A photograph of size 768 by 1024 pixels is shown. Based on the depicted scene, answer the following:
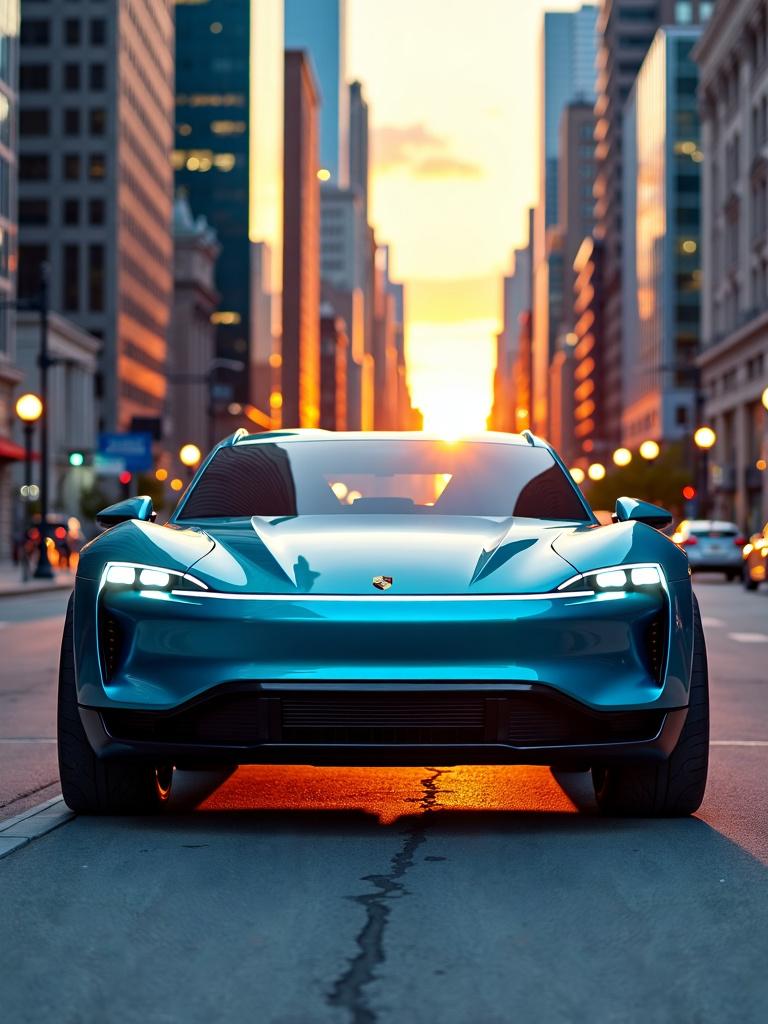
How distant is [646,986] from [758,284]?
76.6 meters

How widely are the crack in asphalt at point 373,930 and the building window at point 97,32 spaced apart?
3930 inches

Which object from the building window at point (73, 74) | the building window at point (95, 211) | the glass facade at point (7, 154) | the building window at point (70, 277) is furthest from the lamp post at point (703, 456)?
the building window at point (73, 74)

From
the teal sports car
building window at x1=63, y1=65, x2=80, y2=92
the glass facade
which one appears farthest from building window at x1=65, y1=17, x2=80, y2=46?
the teal sports car

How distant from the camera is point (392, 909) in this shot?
188 inches

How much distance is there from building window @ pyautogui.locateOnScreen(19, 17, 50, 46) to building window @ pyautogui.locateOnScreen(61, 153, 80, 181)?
7.32 metres

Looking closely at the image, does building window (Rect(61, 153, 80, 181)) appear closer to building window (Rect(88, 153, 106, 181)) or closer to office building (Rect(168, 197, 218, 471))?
building window (Rect(88, 153, 106, 181))

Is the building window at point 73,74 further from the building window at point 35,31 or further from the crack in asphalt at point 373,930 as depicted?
the crack in asphalt at point 373,930

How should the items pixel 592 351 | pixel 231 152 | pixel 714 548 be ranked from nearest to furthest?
pixel 714 548, pixel 231 152, pixel 592 351

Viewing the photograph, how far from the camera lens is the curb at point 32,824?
227 inches

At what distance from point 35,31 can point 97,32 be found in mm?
4253

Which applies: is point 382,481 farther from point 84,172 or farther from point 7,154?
point 84,172

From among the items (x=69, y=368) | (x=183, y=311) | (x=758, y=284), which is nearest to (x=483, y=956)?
(x=758, y=284)

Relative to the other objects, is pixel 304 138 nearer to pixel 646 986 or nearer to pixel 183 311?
pixel 183 311

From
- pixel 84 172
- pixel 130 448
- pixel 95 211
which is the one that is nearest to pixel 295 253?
pixel 84 172
